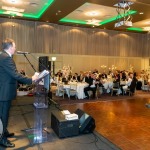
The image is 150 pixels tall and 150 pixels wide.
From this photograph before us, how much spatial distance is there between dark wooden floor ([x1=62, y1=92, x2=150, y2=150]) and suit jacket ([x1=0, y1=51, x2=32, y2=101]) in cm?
219

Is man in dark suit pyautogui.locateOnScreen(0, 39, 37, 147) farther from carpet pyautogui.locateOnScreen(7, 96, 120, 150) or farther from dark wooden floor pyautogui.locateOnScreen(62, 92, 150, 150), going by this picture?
dark wooden floor pyautogui.locateOnScreen(62, 92, 150, 150)

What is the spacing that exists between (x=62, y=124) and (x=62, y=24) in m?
10.2

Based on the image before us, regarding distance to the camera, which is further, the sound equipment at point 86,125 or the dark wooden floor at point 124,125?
the sound equipment at point 86,125

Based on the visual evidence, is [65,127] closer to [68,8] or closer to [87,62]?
[68,8]

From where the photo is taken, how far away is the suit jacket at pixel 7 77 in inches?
120

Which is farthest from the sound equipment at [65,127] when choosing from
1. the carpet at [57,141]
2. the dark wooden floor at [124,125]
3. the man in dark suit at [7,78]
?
the man in dark suit at [7,78]

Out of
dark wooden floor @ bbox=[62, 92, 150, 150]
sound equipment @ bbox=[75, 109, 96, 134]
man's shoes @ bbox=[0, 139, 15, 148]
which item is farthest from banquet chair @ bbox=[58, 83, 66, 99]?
man's shoes @ bbox=[0, 139, 15, 148]

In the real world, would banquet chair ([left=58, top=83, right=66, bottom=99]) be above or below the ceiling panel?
below

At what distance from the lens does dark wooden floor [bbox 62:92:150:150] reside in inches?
146

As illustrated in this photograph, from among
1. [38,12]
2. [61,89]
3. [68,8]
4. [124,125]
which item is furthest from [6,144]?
[38,12]

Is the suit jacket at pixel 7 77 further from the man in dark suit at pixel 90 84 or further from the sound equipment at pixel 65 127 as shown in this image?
the man in dark suit at pixel 90 84

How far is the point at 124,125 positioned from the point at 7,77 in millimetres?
3176

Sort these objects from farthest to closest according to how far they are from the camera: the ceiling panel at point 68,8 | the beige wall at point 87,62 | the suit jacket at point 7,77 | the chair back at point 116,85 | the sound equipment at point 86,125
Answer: the beige wall at point 87,62
the chair back at point 116,85
the ceiling panel at point 68,8
the sound equipment at point 86,125
the suit jacket at point 7,77

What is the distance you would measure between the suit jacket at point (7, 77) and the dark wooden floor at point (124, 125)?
2.19 m
